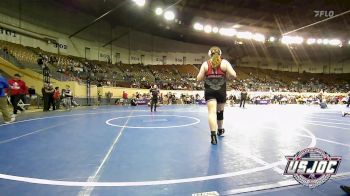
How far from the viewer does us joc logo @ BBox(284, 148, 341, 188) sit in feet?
7.72

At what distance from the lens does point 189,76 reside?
124 ft

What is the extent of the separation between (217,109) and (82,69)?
2345cm

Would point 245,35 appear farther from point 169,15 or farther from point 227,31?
point 169,15

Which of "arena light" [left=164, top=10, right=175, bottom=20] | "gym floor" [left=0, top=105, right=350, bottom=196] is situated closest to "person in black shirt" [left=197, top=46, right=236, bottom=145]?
"gym floor" [left=0, top=105, right=350, bottom=196]

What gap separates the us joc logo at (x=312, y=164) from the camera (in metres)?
2.35

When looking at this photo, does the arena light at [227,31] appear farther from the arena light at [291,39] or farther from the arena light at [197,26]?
the arena light at [291,39]

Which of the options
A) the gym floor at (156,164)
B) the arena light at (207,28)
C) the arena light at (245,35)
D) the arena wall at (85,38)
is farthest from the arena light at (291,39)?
the gym floor at (156,164)

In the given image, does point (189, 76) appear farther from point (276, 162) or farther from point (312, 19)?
point (276, 162)

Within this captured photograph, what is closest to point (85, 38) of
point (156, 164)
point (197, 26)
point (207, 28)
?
point (197, 26)

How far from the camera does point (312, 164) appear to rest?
2.37 metres

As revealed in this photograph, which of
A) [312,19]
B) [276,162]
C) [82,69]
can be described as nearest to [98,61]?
[82,69]

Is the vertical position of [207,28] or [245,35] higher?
[245,35]

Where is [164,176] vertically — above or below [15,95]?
below

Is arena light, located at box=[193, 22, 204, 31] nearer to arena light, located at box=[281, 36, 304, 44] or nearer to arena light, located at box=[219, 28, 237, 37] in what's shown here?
arena light, located at box=[219, 28, 237, 37]
